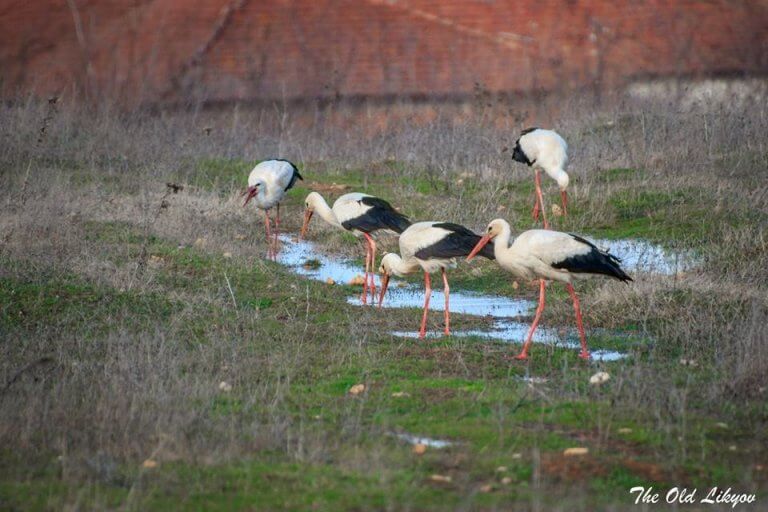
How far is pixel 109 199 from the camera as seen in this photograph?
1285 centimetres

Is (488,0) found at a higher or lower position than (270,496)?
higher

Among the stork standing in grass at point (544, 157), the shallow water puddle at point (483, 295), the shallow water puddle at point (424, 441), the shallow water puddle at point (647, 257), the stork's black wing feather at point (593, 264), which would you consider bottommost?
the shallow water puddle at point (424, 441)

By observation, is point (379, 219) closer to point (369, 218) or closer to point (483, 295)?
point (369, 218)

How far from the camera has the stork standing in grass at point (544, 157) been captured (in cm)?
1301

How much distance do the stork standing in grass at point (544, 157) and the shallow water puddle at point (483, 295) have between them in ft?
3.78

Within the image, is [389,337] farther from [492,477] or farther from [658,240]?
[658,240]

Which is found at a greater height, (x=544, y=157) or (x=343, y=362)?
(x=544, y=157)

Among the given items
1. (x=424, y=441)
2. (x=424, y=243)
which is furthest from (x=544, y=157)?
(x=424, y=441)

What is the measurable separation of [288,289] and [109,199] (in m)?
3.83

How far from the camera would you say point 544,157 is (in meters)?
13.2

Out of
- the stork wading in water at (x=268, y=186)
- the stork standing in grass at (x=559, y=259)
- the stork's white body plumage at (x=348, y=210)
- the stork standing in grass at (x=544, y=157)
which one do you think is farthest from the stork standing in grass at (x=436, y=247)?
the stork standing in grass at (x=544, y=157)

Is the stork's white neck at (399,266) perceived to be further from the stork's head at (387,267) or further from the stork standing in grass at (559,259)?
the stork standing in grass at (559,259)

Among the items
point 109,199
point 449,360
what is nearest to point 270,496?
point 449,360

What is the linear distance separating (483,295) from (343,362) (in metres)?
3.38
